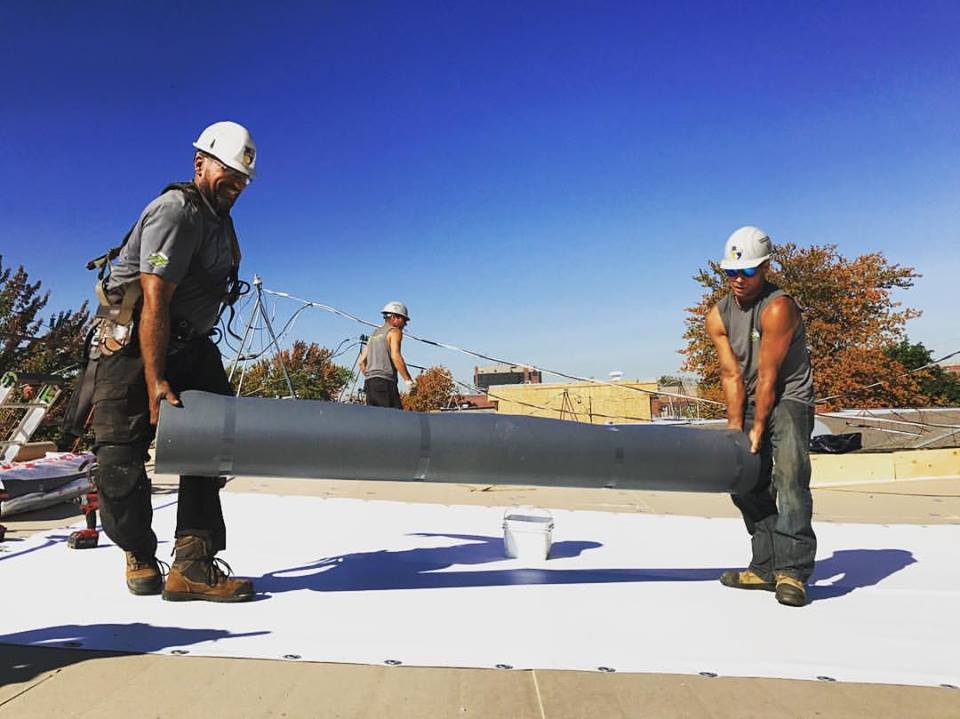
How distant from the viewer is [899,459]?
938cm

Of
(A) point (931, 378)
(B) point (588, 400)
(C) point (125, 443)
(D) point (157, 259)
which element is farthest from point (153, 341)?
(B) point (588, 400)

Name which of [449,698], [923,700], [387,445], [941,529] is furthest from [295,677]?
[941,529]

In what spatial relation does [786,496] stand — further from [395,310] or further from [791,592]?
[395,310]

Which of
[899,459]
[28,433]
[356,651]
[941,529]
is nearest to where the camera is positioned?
[356,651]

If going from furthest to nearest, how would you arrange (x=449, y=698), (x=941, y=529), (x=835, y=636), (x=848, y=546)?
1. (x=941, y=529)
2. (x=848, y=546)
3. (x=835, y=636)
4. (x=449, y=698)

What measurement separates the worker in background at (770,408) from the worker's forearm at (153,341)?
2.46 m

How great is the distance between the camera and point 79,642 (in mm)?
2229

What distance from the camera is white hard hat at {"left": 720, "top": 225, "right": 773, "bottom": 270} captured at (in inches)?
123

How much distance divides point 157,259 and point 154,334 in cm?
29

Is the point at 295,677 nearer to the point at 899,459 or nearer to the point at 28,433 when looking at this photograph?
the point at 28,433

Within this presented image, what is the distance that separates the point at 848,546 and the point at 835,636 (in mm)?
2145

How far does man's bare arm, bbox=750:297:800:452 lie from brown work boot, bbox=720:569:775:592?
2.03ft

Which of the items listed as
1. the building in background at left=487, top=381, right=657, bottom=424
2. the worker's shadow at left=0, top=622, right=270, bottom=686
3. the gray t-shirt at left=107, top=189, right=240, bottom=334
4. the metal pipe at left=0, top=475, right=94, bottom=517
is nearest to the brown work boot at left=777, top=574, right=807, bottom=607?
the worker's shadow at left=0, top=622, right=270, bottom=686

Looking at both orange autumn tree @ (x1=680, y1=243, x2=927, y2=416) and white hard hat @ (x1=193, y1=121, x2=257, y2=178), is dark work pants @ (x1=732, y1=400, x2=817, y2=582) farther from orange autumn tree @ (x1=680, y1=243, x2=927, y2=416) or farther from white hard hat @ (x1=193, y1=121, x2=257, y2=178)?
orange autumn tree @ (x1=680, y1=243, x2=927, y2=416)
